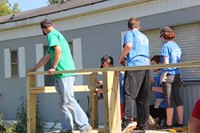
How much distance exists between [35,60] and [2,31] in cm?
195

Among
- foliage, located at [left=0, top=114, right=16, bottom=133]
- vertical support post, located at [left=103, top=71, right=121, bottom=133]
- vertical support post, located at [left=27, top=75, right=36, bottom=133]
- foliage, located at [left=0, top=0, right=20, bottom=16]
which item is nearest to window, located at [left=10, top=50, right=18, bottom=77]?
foliage, located at [left=0, top=114, right=16, bottom=133]

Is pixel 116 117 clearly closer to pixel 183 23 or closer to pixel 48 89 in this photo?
pixel 48 89

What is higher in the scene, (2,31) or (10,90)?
(2,31)

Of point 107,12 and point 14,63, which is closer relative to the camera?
point 107,12

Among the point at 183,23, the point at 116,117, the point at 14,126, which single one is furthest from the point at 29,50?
the point at 116,117

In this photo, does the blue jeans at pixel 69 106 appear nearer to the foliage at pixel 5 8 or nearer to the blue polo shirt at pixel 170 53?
the blue polo shirt at pixel 170 53

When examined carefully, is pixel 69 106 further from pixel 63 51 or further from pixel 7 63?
pixel 7 63

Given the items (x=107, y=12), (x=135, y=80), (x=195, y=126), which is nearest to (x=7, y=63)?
(x=107, y=12)

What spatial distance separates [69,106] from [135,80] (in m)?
1.02

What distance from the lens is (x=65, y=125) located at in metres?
6.03

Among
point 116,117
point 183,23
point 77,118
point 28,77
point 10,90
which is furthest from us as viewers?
point 10,90

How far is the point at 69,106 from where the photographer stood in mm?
5930

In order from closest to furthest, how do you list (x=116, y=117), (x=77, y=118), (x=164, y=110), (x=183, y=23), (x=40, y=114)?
1. (x=116, y=117)
2. (x=77, y=118)
3. (x=164, y=110)
4. (x=183, y=23)
5. (x=40, y=114)

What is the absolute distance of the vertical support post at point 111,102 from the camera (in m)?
5.17
